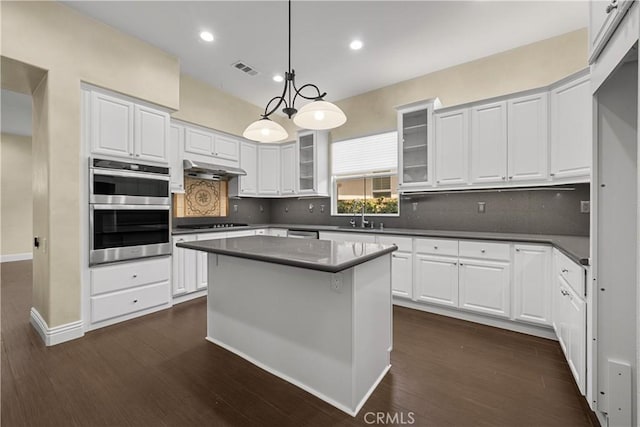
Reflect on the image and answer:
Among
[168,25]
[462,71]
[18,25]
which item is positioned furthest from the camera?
[462,71]

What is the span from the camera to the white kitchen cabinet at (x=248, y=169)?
190 inches

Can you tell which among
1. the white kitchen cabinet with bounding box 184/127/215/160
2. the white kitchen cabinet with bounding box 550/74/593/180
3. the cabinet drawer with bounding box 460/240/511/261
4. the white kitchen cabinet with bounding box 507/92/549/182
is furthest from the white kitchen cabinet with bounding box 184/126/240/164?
the white kitchen cabinet with bounding box 550/74/593/180

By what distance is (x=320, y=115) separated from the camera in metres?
2.08

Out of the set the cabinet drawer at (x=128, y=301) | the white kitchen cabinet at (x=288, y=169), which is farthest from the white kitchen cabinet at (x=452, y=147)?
the cabinet drawer at (x=128, y=301)

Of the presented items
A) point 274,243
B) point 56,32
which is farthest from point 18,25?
point 274,243

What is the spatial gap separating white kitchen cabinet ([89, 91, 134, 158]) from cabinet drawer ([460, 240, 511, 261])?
3.86 m

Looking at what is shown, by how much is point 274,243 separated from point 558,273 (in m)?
2.47

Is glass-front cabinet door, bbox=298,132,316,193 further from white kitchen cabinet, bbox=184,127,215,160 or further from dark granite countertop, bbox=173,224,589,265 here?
white kitchen cabinet, bbox=184,127,215,160

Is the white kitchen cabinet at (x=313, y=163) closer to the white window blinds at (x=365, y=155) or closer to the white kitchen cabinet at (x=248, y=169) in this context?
the white window blinds at (x=365, y=155)

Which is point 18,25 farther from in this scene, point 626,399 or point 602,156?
point 626,399

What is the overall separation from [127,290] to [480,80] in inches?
196

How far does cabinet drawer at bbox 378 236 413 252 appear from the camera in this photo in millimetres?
3391

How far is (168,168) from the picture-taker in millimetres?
3426

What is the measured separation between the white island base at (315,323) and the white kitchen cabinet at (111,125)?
71.0 inches
